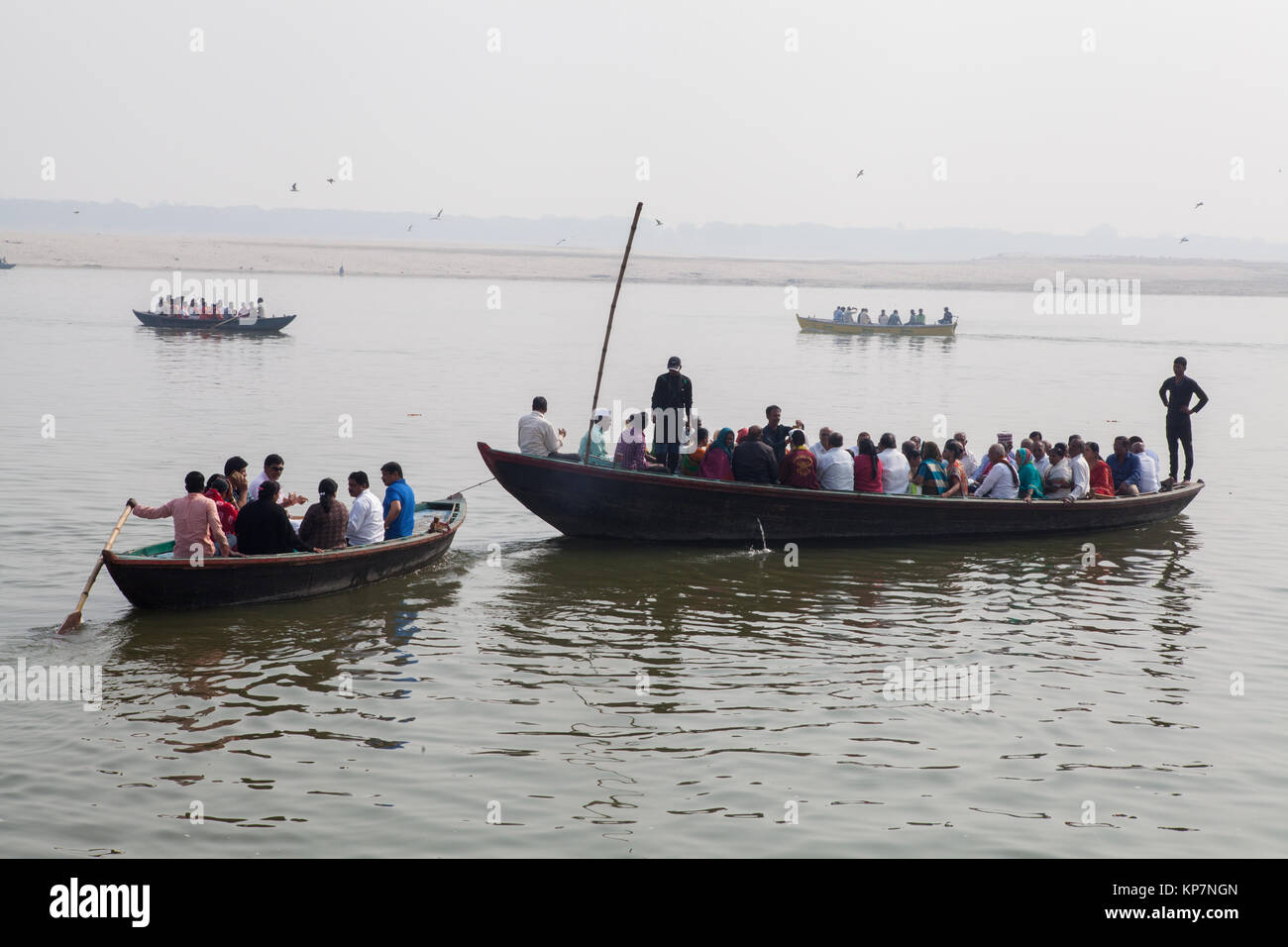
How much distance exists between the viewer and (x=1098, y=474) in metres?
19.4

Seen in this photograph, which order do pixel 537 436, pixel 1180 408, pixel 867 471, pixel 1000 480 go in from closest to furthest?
pixel 537 436 → pixel 867 471 → pixel 1000 480 → pixel 1180 408

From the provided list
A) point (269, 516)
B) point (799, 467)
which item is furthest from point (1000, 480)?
point (269, 516)

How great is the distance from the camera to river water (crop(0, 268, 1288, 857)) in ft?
28.3

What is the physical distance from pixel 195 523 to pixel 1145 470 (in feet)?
47.0

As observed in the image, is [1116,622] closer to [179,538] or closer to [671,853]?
[671,853]

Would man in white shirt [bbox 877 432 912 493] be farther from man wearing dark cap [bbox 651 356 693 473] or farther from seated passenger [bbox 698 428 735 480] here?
man wearing dark cap [bbox 651 356 693 473]

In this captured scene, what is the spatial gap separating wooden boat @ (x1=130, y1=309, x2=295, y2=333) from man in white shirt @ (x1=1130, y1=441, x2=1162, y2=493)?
41058 mm

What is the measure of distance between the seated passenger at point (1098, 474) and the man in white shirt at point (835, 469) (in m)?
4.19

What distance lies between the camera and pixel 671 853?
8.24 meters

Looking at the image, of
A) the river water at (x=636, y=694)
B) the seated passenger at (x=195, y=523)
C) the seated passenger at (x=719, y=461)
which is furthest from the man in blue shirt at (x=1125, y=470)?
the seated passenger at (x=195, y=523)

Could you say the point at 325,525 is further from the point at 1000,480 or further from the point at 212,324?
the point at 212,324

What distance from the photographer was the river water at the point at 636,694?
8641 mm

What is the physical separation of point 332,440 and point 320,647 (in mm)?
15518

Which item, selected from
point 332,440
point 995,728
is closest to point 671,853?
point 995,728
